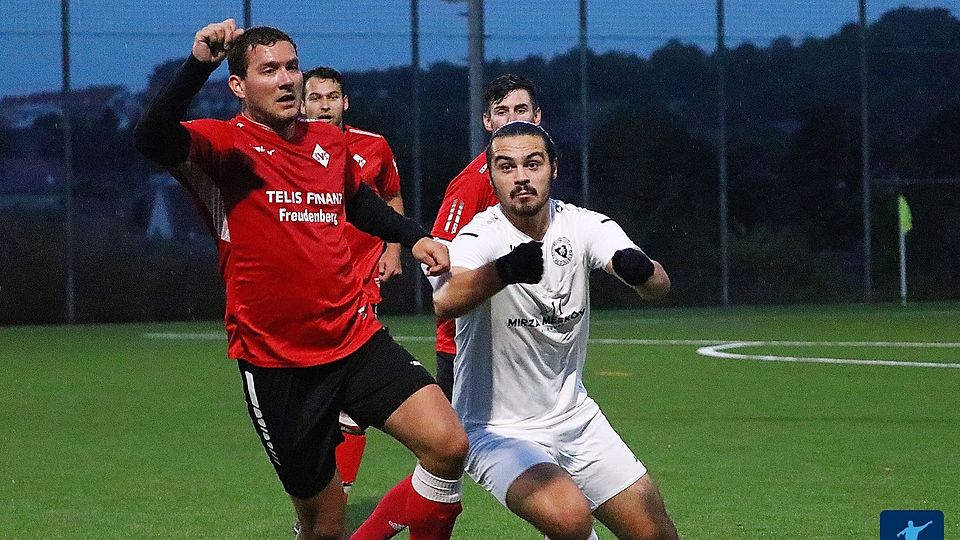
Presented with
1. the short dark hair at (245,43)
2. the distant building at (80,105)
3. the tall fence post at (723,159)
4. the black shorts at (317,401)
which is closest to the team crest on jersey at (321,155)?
the short dark hair at (245,43)

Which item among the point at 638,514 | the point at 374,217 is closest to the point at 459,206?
the point at 374,217

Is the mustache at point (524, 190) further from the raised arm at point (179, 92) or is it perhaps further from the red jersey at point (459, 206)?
the red jersey at point (459, 206)

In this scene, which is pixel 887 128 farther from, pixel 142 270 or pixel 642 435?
pixel 642 435

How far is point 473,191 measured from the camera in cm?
740

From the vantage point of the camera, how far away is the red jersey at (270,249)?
5.68 m

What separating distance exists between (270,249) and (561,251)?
104 cm

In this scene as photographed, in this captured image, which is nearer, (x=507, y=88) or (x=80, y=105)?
(x=507, y=88)

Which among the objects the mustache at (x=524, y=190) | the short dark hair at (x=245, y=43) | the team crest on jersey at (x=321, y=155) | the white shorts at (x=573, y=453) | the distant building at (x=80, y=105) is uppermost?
the distant building at (x=80, y=105)

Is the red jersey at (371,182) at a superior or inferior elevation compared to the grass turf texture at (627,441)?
superior

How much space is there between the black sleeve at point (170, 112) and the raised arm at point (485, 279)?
105 centimetres

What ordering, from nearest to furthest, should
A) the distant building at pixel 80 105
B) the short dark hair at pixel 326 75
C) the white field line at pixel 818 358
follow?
the short dark hair at pixel 326 75
the white field line at pixel 818 358
the distant building at pixel 80 105

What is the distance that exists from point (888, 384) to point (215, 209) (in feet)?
29.8

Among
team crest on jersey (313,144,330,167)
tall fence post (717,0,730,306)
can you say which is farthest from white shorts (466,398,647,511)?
tall fence post (717,0,730,306)
